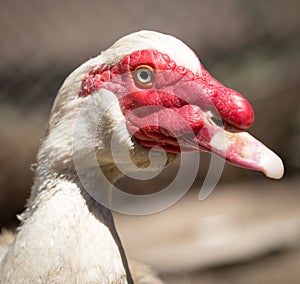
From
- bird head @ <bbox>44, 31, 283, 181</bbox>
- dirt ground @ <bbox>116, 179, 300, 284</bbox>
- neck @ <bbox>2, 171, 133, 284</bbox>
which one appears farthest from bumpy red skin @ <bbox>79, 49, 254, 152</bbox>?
dirt ground @ <bbox>116, 179, 300, 284</bbox>

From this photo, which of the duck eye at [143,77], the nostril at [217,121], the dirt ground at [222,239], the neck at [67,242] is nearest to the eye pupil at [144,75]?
the duck eye at [143,77]

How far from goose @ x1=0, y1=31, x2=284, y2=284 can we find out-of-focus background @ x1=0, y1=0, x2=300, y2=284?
2.23 meters

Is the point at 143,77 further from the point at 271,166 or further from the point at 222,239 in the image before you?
the point at 222,239

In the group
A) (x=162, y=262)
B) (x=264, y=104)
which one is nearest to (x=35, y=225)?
(x=162, y=262)

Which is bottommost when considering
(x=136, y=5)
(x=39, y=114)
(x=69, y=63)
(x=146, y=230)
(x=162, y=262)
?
(x=162, y=262)

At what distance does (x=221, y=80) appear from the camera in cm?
581

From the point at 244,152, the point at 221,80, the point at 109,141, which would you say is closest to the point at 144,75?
the point at 109,141

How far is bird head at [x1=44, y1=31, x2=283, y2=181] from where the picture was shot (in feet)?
7.14

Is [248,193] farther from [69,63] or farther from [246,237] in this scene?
[69,63]

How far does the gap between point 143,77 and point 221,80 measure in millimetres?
3536

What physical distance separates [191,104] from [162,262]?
256 cm

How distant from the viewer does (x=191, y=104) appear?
2.26 metres

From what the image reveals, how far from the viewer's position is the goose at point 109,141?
2219mm

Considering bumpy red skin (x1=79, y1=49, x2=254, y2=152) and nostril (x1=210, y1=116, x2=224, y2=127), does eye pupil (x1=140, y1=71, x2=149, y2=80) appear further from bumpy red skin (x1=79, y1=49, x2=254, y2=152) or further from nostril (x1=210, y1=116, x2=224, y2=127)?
nostril (x1=210, y1=116, x2=224, y2=127)
